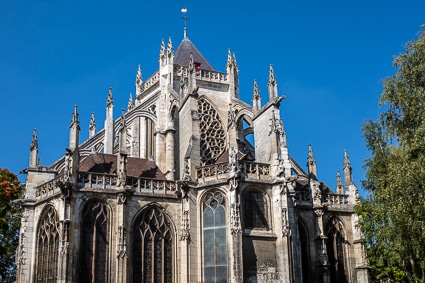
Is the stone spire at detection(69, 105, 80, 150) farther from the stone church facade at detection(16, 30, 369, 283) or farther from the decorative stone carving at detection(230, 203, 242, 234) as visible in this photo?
the decorative stone carving at detection(230, 203, 242, 234)

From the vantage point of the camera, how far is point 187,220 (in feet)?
83.5

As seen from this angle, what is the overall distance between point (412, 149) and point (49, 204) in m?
15.6

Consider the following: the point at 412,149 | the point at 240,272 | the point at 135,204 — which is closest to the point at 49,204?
the point at 135,204

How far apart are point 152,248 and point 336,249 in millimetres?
9762

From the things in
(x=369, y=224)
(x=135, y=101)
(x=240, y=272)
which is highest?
(x=135, y=101)

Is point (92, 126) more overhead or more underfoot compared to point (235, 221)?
more overhead

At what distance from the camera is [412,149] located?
22.7 m

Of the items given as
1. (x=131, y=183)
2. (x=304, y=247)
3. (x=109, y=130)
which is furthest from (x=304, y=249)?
(x=109, y=130)

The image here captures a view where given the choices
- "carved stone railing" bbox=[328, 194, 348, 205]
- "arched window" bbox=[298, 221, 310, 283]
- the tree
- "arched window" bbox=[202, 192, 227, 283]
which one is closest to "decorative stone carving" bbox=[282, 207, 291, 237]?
"arched window" bbox=[202, 192, 227, 283]

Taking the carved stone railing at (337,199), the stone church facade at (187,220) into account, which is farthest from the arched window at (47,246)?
the carved stone railing at (337,199)

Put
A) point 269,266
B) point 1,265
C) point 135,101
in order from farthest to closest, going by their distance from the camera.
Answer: point 135,101 < point 1,265 < point 269,266

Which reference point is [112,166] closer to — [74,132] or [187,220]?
[74,132]

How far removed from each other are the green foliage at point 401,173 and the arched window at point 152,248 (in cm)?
899

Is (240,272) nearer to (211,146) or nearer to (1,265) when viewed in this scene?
(211,146)
